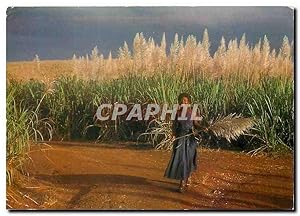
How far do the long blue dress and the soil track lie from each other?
0.04 meters

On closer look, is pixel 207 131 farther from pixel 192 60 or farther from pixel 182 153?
pixel 192 60

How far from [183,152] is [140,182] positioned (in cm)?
31

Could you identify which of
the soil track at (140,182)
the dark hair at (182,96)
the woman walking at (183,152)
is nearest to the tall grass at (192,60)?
the dark hair at (182,96)

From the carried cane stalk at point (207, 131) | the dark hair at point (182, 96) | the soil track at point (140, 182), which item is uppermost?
the dark hair at point (182, 96)

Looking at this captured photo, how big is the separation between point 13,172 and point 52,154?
0.26 meters

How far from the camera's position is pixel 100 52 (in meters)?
6.10

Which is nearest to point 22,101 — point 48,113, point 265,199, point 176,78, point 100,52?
point 48,113

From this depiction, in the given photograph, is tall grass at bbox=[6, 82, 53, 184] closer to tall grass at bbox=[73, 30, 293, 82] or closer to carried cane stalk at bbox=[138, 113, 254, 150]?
tall grass at bbox=[73, 30, 293, 82]

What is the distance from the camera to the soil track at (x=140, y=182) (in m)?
6.08

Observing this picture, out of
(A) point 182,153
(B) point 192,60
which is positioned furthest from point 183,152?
(B) point 192,60

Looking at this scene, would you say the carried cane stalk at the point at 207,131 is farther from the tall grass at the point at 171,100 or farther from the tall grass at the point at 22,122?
the tall grass at the point at 22,122

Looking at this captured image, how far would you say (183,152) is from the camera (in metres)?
6.10

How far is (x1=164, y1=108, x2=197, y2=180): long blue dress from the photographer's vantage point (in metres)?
6.10

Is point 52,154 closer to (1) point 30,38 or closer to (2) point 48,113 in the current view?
(2) point 48,113
